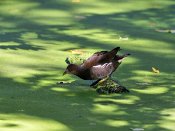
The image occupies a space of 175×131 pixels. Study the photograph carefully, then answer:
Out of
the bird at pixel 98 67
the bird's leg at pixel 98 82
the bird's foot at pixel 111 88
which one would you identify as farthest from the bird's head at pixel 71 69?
the bird's foot at pixel 111 88

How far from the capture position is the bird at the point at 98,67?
7163 millimetres

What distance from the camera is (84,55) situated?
8.79 meters

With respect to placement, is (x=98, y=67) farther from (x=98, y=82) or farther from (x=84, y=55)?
(x=84, y=55)

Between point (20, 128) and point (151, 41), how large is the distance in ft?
14.2

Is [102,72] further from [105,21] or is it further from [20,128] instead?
[105,21]

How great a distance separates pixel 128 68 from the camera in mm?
8141

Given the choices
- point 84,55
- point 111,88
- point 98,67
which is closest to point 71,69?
point 98,67

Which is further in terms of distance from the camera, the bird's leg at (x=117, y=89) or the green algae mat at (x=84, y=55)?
the bird's leg at (x=117, y=89)

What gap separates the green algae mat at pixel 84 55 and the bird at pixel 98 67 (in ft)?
0.42

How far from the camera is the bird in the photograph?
7.16 meters

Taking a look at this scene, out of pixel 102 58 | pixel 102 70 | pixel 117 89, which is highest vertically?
pixel 102 58

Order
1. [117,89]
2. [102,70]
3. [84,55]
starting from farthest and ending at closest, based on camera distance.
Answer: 1. [84,55]
2. [102,70]
3. [117,89]

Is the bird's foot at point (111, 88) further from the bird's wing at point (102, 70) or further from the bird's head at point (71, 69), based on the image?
the bird's head at point (71, 69)

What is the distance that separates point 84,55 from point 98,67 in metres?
1.63
